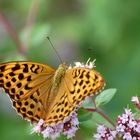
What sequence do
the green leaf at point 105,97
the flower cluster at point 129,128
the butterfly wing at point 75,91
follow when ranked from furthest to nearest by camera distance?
1. the green leaf at point 105,97
2. the flower cluster at point 129,128
3. the butterfly wing at point 75,91

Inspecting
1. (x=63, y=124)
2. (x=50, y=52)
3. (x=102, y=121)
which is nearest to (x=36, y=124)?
(x=63, y=124)

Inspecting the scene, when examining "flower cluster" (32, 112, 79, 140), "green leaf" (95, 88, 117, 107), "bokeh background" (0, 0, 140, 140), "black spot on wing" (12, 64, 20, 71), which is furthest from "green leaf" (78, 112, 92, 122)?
"bokeh background" (0, 0, 140, 140)

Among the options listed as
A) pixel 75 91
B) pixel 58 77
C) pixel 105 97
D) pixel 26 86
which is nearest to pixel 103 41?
pixel 105 97

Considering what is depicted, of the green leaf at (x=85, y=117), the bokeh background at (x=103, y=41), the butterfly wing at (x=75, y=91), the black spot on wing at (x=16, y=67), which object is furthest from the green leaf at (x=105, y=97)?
the bokeh background at (x=103, y=41)

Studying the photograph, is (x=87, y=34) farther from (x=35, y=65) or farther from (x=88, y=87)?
(x=88, y=87)

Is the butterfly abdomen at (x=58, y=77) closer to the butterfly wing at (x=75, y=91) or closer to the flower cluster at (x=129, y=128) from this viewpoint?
the butterfly wing at (x=75, y=91)

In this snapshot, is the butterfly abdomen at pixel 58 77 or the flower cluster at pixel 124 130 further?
the butterfly abdomen at pixel 58 77

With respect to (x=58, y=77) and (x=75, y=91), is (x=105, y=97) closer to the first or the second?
(x=58, y=77)
